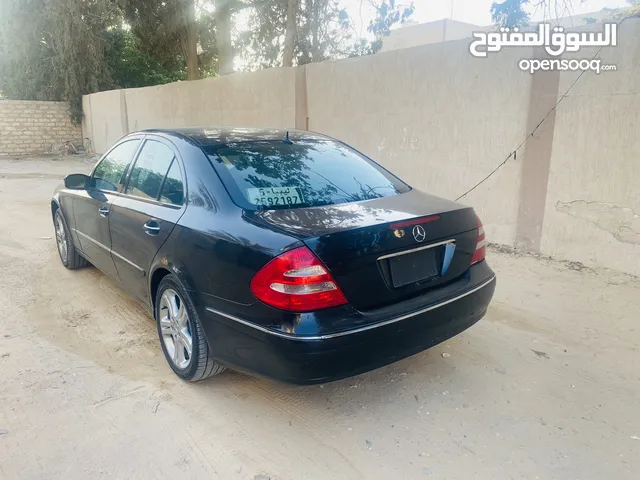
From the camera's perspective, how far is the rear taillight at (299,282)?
7.68ft

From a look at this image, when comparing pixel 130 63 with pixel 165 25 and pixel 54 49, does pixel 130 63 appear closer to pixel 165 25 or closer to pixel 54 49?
pixel 54 49

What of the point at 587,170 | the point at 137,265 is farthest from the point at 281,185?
the point at 587,170

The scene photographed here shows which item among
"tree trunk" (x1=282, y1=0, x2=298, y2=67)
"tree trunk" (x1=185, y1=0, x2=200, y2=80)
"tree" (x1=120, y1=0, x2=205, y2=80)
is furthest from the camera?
"tree trunk" (x1=185, y1=0, x2=200, y2=80)

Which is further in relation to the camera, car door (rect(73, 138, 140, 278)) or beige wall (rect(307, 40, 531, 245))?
beige wall (rect(307, 40, 531, 245))

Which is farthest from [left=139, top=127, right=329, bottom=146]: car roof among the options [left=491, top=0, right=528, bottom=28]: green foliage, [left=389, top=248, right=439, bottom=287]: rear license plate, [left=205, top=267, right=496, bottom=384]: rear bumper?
[left=491, top=0, right=528, bottom=28]: green foliage

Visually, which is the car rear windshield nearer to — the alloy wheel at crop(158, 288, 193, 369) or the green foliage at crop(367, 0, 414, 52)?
the alloy wheel at crop(158, 288, 193, 369)

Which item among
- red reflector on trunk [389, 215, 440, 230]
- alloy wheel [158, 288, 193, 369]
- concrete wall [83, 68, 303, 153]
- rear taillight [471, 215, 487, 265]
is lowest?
alloy wheel [158, 288, 193, 369]

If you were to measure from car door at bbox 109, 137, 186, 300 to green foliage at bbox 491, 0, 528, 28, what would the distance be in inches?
210

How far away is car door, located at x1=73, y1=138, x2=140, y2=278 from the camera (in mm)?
3942

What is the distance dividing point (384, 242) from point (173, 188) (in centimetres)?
149

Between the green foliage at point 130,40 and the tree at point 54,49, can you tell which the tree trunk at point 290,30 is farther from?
the tree at point 54,49

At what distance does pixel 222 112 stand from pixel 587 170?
807cm

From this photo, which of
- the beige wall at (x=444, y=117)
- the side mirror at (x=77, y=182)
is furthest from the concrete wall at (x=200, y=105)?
the side mirror at (x=77, y=182)

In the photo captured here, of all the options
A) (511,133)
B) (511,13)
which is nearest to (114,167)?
(511,133)
